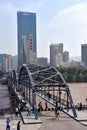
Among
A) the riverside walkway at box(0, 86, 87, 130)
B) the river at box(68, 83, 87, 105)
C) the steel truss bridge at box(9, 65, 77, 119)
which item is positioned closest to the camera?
the riverside walkway at box(0, 86, 87, 130)

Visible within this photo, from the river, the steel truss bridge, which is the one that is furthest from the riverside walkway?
the river

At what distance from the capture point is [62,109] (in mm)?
41875

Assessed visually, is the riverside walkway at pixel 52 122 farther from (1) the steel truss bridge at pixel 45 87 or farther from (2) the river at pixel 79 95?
(2) the river at pixel 79 95

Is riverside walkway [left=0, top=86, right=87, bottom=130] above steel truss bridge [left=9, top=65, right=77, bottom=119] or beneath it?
beneath

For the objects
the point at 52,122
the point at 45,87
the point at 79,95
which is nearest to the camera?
the point at 52,122

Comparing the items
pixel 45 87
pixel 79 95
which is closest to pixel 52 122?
pixel 45 87

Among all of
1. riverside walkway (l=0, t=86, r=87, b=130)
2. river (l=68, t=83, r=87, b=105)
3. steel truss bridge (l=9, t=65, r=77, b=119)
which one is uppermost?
steel truss bridge (l=9, t=65, r=77, b=119)

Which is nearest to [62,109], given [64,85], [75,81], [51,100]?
[64,85]

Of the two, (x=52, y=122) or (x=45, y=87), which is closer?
(x=52, y=122)

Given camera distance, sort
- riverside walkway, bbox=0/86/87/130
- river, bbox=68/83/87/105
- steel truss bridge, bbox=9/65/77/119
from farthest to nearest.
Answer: river, bbox=68/83/87/105 → steel truss bridge, bbox=9/65/77/119 → riverside walkway, bbox=0/86/87/130

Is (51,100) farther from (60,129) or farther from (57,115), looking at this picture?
(60,129)

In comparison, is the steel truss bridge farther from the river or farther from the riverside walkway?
the river

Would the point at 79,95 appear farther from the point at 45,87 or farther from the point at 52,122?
the point at 52,122

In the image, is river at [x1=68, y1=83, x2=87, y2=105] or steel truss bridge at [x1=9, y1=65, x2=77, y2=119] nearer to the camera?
steel truss bridge at [x1=9, y1=65, x2=77, y2=119]
